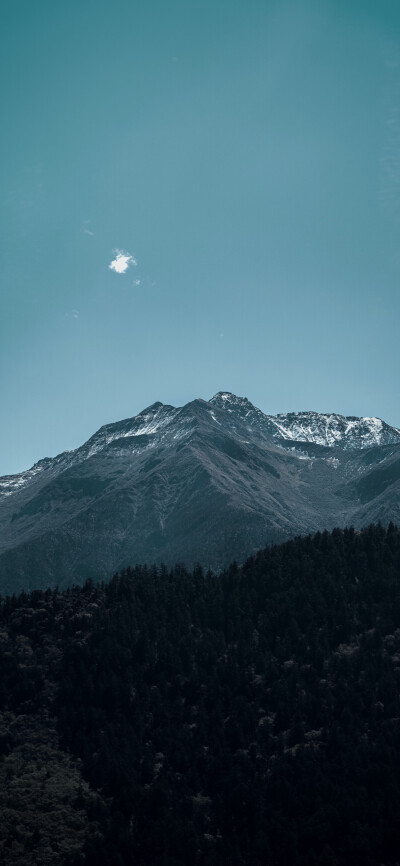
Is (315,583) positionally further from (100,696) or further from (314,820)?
(314,820)

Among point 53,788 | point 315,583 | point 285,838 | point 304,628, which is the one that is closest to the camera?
point 285,838

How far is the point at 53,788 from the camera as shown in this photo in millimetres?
137250

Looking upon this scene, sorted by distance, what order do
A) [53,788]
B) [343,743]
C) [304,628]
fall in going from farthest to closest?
[304,628] → [343,743] → [53,788]

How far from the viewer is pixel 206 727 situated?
15912cm

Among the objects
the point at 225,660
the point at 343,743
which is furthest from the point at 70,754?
the point at 343,743

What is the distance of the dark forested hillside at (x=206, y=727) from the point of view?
124m

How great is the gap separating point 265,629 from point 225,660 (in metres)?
13.9

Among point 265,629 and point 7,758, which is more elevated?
point 265,629

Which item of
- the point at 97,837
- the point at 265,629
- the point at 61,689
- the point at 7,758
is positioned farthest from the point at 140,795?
the point at 265,629

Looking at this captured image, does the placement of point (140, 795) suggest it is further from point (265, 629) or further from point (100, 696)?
point (265, 629)

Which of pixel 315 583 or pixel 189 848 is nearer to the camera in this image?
pixel 189 848

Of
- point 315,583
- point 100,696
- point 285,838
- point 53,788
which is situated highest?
point 315,583

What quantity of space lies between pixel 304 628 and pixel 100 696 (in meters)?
49.1

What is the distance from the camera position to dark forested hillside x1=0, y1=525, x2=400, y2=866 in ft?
406
